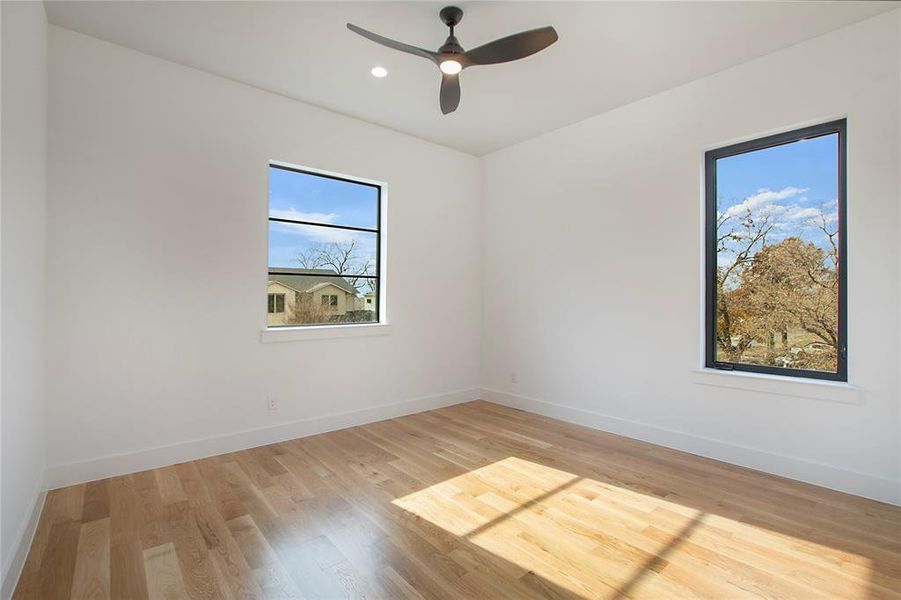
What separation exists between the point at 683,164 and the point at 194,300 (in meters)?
3.96

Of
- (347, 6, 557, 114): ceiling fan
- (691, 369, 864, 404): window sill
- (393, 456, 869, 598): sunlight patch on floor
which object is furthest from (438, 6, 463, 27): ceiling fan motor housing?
(691, 369, 864, 404): window sill

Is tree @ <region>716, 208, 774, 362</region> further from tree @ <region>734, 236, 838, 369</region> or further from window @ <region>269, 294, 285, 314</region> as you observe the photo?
window @ <region>269, 294, 285, 314</region>

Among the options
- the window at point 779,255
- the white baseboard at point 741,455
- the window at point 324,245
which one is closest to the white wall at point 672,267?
the white baseboard at point 741,455

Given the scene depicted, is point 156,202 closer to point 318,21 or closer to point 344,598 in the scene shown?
point 318,21

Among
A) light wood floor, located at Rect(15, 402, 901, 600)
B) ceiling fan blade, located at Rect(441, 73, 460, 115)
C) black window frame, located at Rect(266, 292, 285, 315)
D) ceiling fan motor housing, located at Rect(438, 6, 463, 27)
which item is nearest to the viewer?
light wood floor, located at Rect(15, 402, 901, 600)

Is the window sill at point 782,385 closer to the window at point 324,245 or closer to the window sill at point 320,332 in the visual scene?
the window sill at point 320,332

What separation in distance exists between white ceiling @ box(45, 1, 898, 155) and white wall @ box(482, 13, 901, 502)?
0.93 ft

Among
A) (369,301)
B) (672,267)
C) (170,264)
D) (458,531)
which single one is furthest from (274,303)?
(672,267)

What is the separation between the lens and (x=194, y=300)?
10.6ft

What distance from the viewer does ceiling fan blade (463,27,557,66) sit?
2326 mm

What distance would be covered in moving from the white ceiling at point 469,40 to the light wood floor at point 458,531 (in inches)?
115

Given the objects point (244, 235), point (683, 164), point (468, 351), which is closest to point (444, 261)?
point (468, 351)

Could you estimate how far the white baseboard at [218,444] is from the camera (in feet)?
9.14

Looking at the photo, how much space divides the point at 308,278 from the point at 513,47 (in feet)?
8.36
